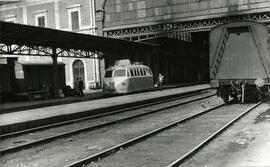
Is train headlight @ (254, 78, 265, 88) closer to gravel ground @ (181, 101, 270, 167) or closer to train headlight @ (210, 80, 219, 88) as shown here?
train headlight @ (210, 80, 219, 88)

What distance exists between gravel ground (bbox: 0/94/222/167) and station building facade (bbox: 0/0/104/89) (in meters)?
26.2

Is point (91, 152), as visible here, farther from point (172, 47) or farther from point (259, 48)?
point (172, 47)

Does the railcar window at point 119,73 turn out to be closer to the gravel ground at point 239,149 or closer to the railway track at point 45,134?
the railway track at point 45,134

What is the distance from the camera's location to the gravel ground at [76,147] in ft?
24.0

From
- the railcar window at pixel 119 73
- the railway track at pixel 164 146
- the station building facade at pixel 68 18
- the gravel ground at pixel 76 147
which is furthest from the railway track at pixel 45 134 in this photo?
the station building facade at pixel 68 18

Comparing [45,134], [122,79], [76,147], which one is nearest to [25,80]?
[122,79]

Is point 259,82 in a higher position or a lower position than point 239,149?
higher

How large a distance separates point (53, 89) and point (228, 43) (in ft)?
47.1

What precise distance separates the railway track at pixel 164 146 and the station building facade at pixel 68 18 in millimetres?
26871

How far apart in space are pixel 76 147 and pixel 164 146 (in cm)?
210

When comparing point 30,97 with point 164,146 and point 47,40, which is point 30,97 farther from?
point 164,146

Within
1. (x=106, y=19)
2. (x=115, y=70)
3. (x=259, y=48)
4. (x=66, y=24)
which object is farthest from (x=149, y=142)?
(x=66, y=24)

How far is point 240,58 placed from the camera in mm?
15930

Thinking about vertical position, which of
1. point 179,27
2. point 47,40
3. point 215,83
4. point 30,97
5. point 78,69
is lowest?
point 30,97
